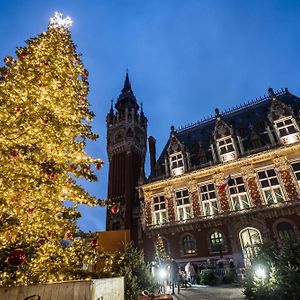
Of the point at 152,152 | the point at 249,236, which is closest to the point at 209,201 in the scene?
the point at 249,236

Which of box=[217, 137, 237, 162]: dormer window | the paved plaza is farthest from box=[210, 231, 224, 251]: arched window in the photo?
the paved plaza

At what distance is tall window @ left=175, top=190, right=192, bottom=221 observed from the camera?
2120cm

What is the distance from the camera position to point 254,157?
1925 centimetres

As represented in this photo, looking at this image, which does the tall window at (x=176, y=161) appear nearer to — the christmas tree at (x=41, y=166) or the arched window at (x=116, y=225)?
the arched window at (x=116, y=225)

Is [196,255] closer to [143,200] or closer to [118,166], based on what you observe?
[143,200]

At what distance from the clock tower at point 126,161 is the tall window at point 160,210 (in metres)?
3.05

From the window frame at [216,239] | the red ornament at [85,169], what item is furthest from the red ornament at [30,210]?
the window frame at [216,239]

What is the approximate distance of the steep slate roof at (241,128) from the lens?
838 inches

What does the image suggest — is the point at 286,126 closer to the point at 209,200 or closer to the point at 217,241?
the point at 209,200

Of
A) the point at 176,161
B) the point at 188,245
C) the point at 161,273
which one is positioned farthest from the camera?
the point at 176,161

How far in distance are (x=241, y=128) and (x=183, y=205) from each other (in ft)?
32.7

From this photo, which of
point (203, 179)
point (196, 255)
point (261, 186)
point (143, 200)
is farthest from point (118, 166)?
point (261, 186)

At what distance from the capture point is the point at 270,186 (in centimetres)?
1827

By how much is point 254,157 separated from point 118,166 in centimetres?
1964
